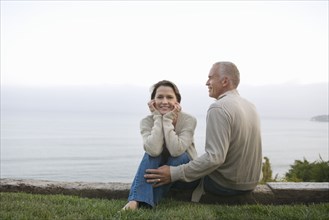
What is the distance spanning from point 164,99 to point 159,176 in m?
0.98

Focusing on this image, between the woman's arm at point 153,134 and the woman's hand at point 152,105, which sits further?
the woman's hand at point 152,105

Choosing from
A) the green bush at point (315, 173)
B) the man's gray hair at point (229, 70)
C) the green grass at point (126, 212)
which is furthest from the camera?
the green bush at point (315, 173)

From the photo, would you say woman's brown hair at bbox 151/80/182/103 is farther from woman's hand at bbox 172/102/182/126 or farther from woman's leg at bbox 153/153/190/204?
woman's leg at bbox 153/153/190/204

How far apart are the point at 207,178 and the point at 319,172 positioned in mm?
4439

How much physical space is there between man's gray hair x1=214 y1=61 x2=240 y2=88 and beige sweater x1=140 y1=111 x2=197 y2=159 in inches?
28.4

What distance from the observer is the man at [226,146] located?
431cm

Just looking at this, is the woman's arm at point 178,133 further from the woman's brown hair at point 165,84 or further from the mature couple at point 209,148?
the woman's brown hair at point 165,84

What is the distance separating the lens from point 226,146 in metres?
4.31

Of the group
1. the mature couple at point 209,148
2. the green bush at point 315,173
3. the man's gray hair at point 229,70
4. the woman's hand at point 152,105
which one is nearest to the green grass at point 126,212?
the mature couple at point 209,148

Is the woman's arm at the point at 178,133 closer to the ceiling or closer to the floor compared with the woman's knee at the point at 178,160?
closer to the ceiling

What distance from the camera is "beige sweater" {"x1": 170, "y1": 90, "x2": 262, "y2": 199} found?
430cm

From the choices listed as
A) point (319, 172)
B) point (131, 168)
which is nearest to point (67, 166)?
point (131, 168)

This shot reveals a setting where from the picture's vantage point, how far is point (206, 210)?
4.32m

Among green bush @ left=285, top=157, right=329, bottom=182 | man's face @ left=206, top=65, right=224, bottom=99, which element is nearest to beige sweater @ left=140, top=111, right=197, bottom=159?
man's face @ left=206, top=65, right=224, bottom=99
